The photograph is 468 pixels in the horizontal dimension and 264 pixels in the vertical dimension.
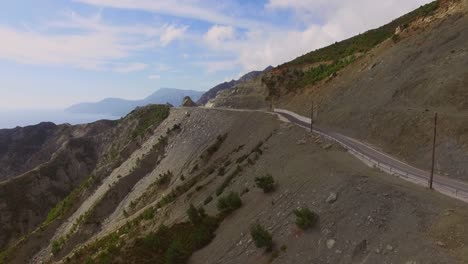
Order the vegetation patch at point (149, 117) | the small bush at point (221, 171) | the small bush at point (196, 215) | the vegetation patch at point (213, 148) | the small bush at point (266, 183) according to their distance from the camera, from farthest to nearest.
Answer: the vegetation patch at point (149, 117), the vegetation patch at point (213, 148), the small bush at point (221, 171), the small bush at point (196, 215), the small bush at point (266, 183)

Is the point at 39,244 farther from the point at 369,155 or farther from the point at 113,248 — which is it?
the point at 369,155

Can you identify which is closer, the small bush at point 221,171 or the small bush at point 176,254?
the small bush at point 176,254

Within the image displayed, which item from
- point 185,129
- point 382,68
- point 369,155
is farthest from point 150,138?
point 369,155

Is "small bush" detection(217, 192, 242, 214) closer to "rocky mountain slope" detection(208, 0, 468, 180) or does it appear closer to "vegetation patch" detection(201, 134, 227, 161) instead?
"rocky mountain slope" detection(208, 0, 468, 180)

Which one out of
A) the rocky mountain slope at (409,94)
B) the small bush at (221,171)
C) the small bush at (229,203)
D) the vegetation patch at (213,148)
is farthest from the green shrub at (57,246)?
the rocky mountain slope at (409,94)

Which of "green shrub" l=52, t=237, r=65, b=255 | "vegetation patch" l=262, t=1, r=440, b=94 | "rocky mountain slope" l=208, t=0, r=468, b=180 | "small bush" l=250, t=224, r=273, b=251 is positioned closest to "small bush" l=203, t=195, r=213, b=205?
"small bush" l=250, t=224, r=273, b=251

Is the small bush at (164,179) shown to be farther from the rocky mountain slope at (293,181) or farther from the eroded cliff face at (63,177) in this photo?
the eroded cliff face at (63,177)

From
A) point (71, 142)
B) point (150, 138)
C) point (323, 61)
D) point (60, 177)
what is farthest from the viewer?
point (71, 142)

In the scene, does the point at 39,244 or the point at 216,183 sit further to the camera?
the point at 39,244
